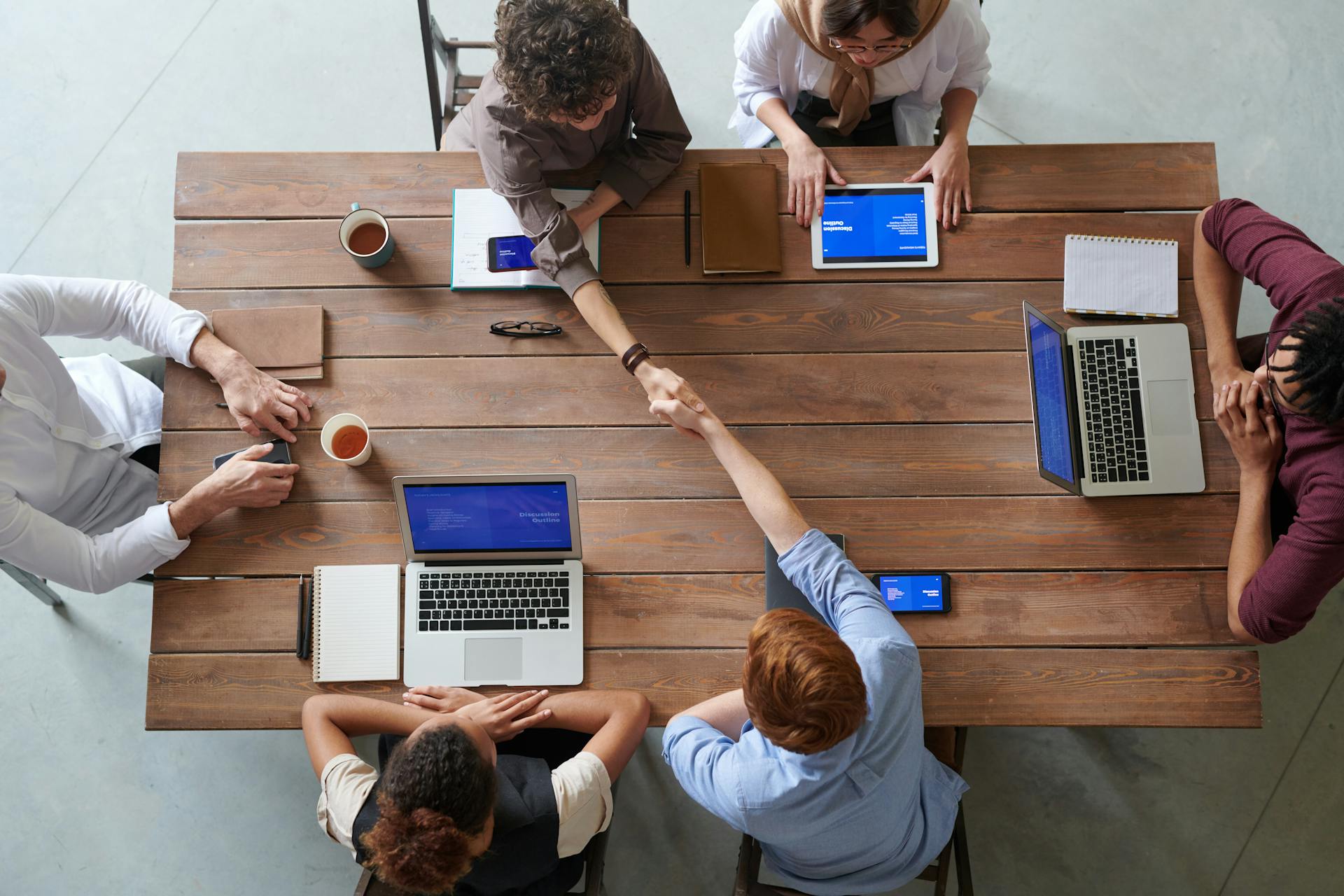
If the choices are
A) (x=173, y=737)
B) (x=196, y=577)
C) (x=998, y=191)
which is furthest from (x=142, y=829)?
(x=998, y=191)

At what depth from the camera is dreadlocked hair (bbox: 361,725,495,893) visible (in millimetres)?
1440

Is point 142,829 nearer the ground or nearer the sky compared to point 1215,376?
nearer the ground

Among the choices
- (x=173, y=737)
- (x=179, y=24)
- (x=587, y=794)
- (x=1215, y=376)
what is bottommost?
(x=173, y=737)

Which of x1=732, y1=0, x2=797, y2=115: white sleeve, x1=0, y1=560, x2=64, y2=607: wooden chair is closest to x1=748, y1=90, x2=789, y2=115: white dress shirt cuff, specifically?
x1=732, y1=0, x2=797, y2=115: white sleeve

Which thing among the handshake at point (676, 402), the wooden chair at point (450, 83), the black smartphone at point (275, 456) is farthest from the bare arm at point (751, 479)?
the wooden chair at point (450, 83)

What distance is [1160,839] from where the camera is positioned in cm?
242

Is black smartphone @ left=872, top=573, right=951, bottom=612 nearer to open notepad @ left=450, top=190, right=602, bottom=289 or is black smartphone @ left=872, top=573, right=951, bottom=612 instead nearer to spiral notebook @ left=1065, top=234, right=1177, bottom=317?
spiral notebook @ left=1065, top=234, right=1177, bottom=317

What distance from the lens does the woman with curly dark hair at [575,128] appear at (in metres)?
1.57

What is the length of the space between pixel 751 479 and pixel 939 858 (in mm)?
956

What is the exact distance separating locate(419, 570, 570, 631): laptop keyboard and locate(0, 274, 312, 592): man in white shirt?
0.42m

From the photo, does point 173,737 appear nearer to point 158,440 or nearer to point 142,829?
point 142,829

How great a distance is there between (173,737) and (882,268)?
2.36 metres

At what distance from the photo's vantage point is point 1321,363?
1582mm

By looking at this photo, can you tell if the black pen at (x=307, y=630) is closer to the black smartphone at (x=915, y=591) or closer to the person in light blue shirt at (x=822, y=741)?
the person in light blue shirt at (x=822, y=741)
